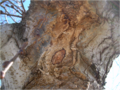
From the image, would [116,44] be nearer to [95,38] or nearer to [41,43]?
[95,38]

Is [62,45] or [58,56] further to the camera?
[62,45]

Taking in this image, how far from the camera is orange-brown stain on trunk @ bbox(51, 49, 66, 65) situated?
1858mm

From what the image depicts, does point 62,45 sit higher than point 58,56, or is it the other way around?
point 62,45

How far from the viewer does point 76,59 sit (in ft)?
6.64

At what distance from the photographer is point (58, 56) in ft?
6.28

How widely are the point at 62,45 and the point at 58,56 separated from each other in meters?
0.29

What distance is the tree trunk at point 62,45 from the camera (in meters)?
1.70

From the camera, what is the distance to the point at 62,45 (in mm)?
2020

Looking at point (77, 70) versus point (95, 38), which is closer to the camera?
point (77, 70)

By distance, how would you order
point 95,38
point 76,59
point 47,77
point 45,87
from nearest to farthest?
point 45,87
point 47,77
point 76,59
point 95,38

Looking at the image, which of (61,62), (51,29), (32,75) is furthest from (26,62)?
(51,29)

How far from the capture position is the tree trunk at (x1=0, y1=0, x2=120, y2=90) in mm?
1698

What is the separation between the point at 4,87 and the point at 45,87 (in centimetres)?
91

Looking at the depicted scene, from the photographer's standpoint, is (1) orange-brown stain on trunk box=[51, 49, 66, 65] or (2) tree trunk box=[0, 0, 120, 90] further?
(1) orange-brown stain on trunk box=[51, 49, 66, 65]
